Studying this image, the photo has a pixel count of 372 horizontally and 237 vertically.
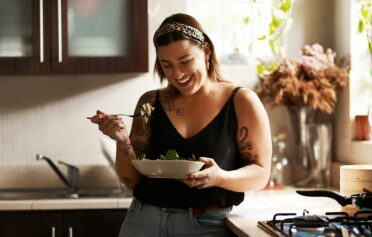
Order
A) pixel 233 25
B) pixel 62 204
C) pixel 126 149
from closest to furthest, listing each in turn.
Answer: pixel 126 149 < pixel 62 204 < pixel 233 25

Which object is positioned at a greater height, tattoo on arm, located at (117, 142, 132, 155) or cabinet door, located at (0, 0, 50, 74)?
cabinet door, located at (0, 0, 50, 74)

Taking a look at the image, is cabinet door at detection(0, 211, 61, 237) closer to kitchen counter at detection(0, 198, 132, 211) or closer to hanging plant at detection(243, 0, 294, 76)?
kitchen counter at detection(0, 198, 132, 211)

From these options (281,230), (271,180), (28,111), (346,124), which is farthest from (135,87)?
(281,230)

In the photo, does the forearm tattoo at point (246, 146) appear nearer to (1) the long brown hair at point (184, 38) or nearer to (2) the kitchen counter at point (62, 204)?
(1) the long brown hair at point (184, 38)

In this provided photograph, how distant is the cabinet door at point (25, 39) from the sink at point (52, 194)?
24.0 inches

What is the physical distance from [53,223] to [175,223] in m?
1.02

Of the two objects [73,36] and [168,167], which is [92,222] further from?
[168,167]

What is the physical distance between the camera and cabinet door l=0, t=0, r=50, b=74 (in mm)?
3275

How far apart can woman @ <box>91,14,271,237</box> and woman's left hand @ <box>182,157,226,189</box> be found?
2.8 inches

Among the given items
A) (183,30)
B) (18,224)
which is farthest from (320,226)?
(18,224)

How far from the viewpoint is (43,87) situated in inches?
141

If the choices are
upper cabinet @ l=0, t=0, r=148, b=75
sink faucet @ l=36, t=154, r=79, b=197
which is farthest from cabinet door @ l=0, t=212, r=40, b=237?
upper cabinet @ l=0, t=0, r=148, b=75

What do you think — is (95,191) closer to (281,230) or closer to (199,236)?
(199,236)

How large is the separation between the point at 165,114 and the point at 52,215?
3.22 ft
